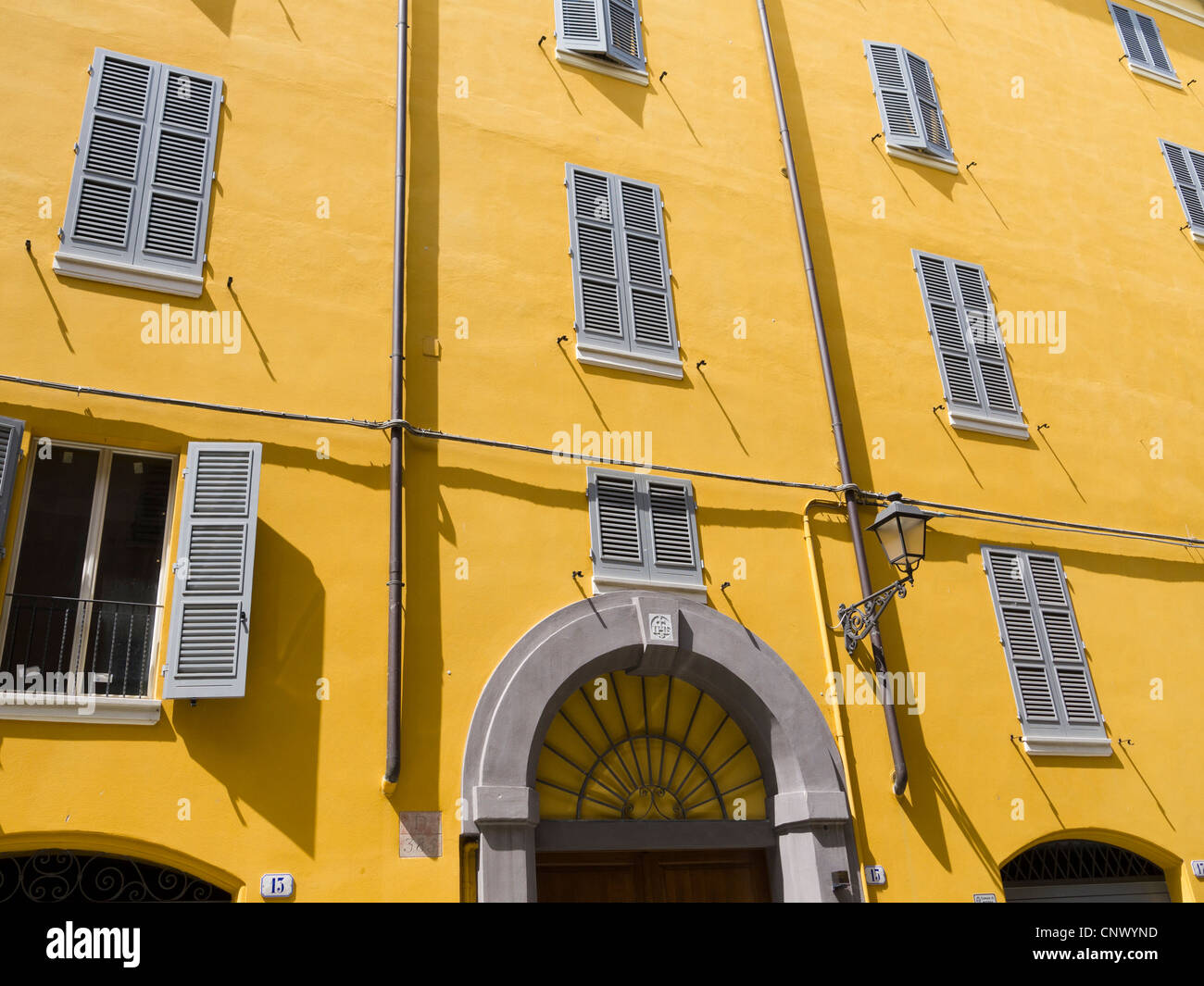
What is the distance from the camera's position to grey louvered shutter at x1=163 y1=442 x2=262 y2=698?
6.31m

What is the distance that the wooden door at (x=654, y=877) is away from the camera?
24.0 feet

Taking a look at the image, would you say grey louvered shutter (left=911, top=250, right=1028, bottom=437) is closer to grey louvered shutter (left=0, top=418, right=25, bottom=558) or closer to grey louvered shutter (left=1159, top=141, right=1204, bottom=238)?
grey louvered shutter (left=1159, top=141, right=1204, bottom=238)

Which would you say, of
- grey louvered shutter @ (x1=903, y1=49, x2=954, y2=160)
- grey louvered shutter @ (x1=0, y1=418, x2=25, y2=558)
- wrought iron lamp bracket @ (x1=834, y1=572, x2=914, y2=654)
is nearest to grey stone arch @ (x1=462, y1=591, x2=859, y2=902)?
wrought iron lamp bracket @ (x1=834, y1=572, x2=914, y2=654)

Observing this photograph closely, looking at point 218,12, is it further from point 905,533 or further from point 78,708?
point 905,533

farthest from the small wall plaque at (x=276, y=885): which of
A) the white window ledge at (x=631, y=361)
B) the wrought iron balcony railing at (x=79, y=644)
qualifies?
the white window ledge at (x=631, y=361)

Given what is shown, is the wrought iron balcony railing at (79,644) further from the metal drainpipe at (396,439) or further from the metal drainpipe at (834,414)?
the metal drainpipe at (834,414)

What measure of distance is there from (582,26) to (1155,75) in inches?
322

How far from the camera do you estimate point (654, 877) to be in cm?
750

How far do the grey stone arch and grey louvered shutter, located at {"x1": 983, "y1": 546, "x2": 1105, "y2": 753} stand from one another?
Result: 208 cm

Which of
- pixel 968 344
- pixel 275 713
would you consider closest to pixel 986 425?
pixel 968 344

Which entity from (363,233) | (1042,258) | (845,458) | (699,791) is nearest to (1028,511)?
(845,458)

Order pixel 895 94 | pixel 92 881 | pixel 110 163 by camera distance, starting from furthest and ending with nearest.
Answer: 1. pixel 895 94
2. pixel 110 163
3. pixel 92 881

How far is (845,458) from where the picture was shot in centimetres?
896
